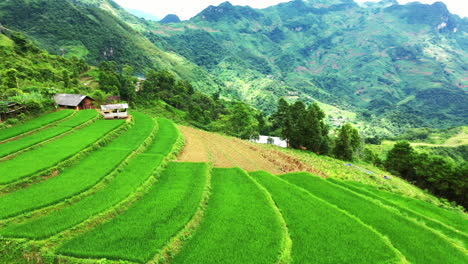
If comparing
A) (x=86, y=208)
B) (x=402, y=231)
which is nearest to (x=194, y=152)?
(x=86, y=208)

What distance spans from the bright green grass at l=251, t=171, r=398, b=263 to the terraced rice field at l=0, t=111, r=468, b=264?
56 millimetres

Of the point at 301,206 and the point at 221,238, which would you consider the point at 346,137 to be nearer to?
the point at 301,206

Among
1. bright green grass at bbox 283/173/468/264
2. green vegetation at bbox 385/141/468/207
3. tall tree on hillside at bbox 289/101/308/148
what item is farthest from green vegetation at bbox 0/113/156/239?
green vegetation at bbox 385/141/468/207

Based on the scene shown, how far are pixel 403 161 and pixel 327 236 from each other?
53.7 metres

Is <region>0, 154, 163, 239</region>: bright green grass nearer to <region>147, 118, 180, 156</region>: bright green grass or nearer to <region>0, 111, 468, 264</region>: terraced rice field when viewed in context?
<region>0, 111, 468, 264</region>: terraced rice field

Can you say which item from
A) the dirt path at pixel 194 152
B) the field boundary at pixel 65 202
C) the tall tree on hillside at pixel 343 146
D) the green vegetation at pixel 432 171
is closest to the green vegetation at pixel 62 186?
the field boundary at pixel 65 202

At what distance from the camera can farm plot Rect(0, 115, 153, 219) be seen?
12875 millimetres

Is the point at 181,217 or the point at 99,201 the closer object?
the point at 181,217

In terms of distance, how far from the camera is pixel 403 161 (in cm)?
5184

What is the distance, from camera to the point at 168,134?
3231cm

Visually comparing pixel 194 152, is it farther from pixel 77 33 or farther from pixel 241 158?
pixel 77 33

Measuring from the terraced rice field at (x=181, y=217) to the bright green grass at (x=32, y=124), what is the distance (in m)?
0.75

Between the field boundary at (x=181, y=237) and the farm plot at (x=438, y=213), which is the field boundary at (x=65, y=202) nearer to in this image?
the field boundary at (x=181, y=237)

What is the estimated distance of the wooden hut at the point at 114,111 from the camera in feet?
112
